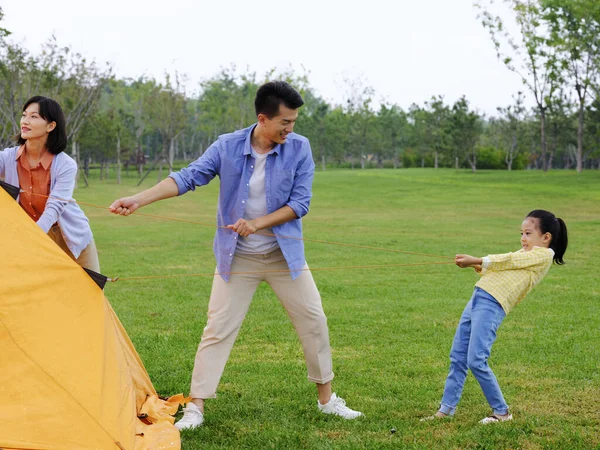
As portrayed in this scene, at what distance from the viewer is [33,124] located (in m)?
4.82

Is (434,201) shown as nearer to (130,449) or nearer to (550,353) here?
(550,353)

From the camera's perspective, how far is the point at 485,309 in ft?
15.4

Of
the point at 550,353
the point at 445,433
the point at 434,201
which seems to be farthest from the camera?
the point at 434,201

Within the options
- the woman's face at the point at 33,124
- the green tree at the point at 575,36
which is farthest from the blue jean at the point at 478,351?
the green tree at the point at 575,36

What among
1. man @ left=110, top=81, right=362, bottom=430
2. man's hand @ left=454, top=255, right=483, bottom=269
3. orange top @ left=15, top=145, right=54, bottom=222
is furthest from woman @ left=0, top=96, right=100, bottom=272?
man's hand @ left=454, top=255, right=483, bottom=269

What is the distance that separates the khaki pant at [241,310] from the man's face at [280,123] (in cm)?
76

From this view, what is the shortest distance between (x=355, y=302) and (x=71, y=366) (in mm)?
5483

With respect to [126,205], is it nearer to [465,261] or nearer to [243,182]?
[243,182]

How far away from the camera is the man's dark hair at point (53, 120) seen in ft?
16.0

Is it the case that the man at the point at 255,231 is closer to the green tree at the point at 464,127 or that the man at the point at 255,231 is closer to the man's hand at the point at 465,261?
the man's hand at the point at 465,261

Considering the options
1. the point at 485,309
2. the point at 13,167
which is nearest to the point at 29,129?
the point at 13,167

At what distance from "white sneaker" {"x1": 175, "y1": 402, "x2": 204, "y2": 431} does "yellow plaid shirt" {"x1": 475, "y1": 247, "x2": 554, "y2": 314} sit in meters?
1.96

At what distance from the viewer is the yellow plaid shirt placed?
15.5 feet

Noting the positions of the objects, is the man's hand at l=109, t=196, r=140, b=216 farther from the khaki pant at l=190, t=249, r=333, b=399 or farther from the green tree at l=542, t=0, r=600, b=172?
the green tree at l=542, t=0, r=600, b=172
